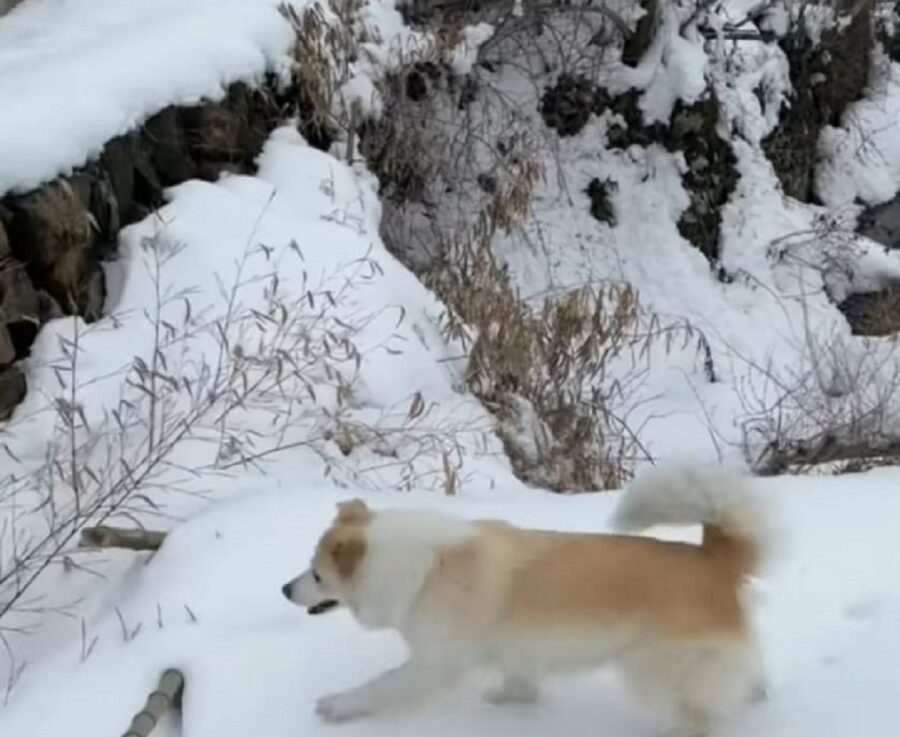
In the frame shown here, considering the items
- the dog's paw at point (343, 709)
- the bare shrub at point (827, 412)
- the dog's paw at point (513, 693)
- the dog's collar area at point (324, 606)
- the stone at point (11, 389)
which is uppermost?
the stone at point (11, 389)

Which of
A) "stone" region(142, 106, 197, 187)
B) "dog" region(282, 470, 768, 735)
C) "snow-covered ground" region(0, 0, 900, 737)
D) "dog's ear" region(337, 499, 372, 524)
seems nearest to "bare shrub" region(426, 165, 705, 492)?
"snow-covered ground" region(0, 0, 900, 737)

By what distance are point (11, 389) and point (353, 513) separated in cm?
190

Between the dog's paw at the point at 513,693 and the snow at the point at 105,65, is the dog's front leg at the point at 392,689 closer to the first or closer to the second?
the dog's paw at the point at 513,693

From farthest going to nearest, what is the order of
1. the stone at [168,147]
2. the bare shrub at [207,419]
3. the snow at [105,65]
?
the stone at [168,147] → the snow at [105,65] → the bare shrub at [207,419]

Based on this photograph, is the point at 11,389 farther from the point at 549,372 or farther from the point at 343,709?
the point at 549,372

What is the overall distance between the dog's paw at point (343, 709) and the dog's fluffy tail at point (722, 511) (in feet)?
2.38

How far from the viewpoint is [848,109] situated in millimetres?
11250

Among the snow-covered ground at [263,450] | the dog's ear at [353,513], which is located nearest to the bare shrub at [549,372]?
the snow-covered ground at [263,450]

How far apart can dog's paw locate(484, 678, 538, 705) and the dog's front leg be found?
0.43 feet

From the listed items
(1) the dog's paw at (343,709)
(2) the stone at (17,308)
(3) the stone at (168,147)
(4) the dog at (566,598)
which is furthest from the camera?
(3) the stone at (168,147)

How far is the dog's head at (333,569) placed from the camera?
3.04 metres

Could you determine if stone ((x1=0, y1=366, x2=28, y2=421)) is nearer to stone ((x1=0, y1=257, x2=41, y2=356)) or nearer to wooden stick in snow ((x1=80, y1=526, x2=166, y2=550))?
stone ((x1=0, y1=257, x2=41, y2=356))

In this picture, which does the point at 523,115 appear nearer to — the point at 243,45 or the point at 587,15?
the point at 587,15

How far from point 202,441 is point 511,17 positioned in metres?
5.81
